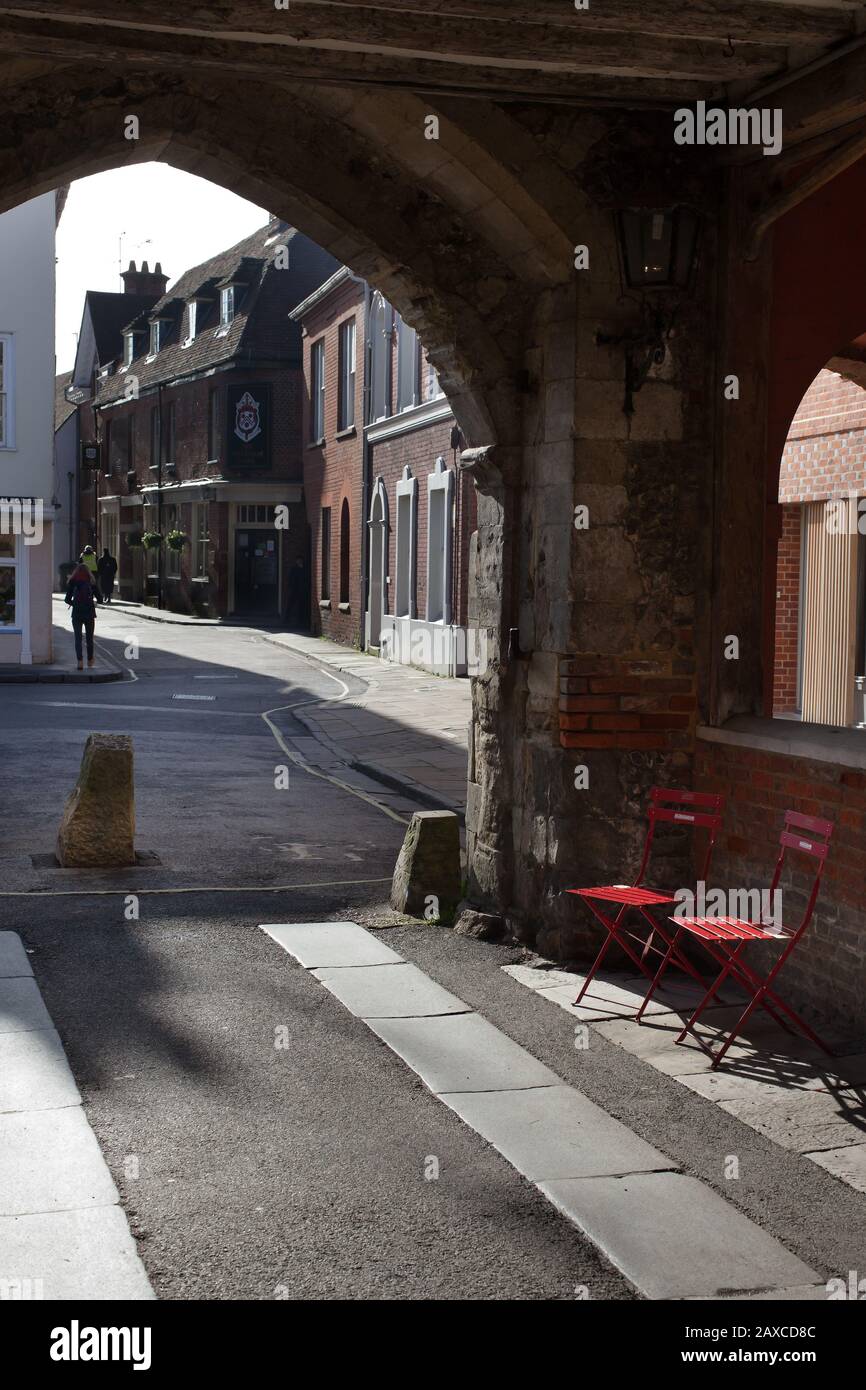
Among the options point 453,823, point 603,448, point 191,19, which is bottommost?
point 453,823

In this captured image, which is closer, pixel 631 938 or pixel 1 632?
pixel 631 938

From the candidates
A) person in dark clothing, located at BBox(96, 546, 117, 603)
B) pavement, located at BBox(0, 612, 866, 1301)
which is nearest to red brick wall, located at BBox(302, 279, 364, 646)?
person in dark clothing, located at BBox(96, 546, 117, 603)

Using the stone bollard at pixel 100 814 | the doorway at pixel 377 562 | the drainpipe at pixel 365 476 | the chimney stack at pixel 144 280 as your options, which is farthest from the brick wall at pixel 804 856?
the chimney stack at pixel 144 280

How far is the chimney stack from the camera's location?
56656 mm

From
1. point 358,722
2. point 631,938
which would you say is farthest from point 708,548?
point 358,722

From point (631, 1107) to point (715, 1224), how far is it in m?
1.05

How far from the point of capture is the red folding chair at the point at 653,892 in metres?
6.66

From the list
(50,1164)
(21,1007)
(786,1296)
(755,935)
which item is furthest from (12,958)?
(786,1296)

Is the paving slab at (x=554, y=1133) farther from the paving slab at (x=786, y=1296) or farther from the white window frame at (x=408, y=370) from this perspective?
the white window frame at (x=408, y=370)

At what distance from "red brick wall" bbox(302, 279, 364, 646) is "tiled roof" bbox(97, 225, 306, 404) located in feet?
14.3

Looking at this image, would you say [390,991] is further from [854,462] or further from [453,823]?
[854,462]

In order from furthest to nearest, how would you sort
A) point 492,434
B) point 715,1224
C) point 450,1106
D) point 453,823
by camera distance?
point 453,823
point 492,434
point 450,1106
point 715,1224

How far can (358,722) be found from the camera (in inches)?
728

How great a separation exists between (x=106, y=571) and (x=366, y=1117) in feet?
127
